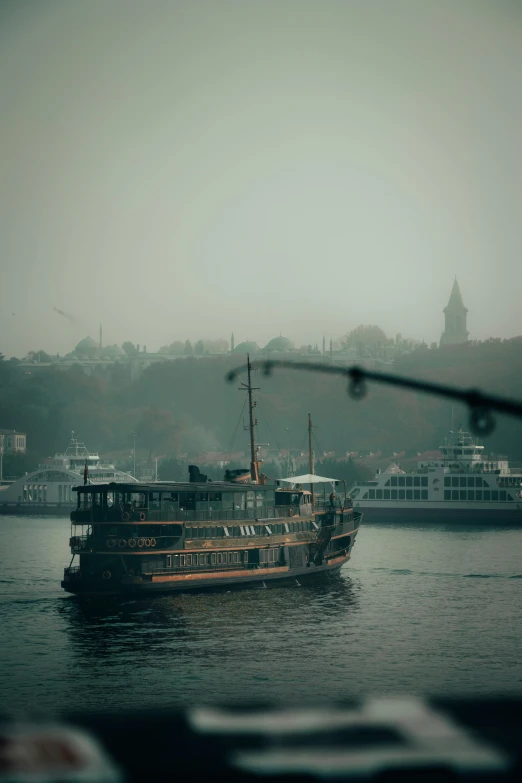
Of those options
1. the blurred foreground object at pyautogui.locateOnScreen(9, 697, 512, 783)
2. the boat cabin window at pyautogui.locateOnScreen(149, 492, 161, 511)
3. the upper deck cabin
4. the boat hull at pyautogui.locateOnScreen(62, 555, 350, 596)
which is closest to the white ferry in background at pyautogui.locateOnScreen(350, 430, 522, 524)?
the boat hull at pyautogui.locateOnScreen(62, 555, 350, 596)

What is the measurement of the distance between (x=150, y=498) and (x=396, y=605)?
1676 cm

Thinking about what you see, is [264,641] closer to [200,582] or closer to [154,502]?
[200,582]

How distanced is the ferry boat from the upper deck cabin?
0.06 metres

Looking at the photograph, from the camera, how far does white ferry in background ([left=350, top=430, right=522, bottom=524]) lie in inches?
6019

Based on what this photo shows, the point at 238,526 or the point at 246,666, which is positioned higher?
the point at 238,526

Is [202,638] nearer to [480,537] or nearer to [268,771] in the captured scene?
[268,771]

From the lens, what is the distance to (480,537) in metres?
121

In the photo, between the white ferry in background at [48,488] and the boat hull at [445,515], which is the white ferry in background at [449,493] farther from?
the white ferry in background at [48,488]

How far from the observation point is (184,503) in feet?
221

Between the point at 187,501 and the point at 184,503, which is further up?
the point at 187,501

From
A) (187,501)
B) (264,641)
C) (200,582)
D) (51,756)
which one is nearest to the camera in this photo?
(51,756)

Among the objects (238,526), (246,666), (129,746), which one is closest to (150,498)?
(238,526)

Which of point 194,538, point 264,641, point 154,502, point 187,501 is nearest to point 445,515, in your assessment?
point 187,501

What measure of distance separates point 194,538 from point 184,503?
237 cm
